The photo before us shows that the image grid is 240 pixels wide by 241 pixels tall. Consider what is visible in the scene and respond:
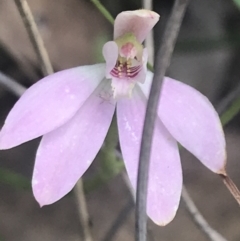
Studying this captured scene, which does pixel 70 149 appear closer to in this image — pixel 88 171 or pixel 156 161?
pixel 156 161

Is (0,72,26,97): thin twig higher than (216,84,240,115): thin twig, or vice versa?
(0,72,26,97): thin twig

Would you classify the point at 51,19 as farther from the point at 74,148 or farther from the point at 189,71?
the point at 74,148

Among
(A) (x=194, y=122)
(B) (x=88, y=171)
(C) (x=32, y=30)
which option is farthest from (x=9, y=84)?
(B) (x=88, y=171)

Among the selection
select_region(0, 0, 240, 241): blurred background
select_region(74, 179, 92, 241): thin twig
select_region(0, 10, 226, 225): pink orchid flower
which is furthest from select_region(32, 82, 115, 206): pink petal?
select_region(0, 0, 240, 241): blurred background

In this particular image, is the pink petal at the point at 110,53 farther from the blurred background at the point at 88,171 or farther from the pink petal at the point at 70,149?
the blurred background at the point at 88,171

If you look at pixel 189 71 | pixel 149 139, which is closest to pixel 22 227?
pixel 189 71

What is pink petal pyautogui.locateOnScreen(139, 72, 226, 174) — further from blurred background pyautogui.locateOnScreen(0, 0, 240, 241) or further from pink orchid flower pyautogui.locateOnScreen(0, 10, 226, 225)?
blurred background pyautogui.locateOnScreen(0, 0, 240, 241)
